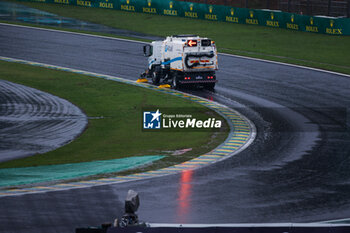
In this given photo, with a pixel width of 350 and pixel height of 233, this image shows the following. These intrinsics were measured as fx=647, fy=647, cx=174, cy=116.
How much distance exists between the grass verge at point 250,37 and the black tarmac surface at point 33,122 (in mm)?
23290

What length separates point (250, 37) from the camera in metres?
67.1

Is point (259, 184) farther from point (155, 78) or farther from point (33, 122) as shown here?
point (155, 78)

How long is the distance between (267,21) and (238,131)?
39.8 m

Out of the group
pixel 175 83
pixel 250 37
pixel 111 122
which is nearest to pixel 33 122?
pixel 111 122

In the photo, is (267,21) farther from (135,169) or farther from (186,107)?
(135,169)

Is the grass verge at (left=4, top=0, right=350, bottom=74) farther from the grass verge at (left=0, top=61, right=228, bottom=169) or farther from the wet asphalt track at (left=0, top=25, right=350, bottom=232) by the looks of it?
the grass verge at (left=0, top=61, right=228, bottom=169)

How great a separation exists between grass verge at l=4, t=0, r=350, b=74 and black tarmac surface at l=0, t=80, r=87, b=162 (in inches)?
917

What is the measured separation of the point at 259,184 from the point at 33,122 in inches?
616

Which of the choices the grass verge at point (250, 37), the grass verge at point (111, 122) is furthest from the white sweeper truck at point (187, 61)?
the grass verge at point (250, 37)

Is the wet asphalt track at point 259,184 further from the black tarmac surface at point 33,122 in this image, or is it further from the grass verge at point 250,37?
the grass verge at point 250,37

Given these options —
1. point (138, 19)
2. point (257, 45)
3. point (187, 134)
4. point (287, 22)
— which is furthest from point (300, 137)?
point (138, 19)

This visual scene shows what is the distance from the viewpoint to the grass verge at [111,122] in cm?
2866

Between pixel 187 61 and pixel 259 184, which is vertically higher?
pixel 187 61

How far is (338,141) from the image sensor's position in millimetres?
30969
